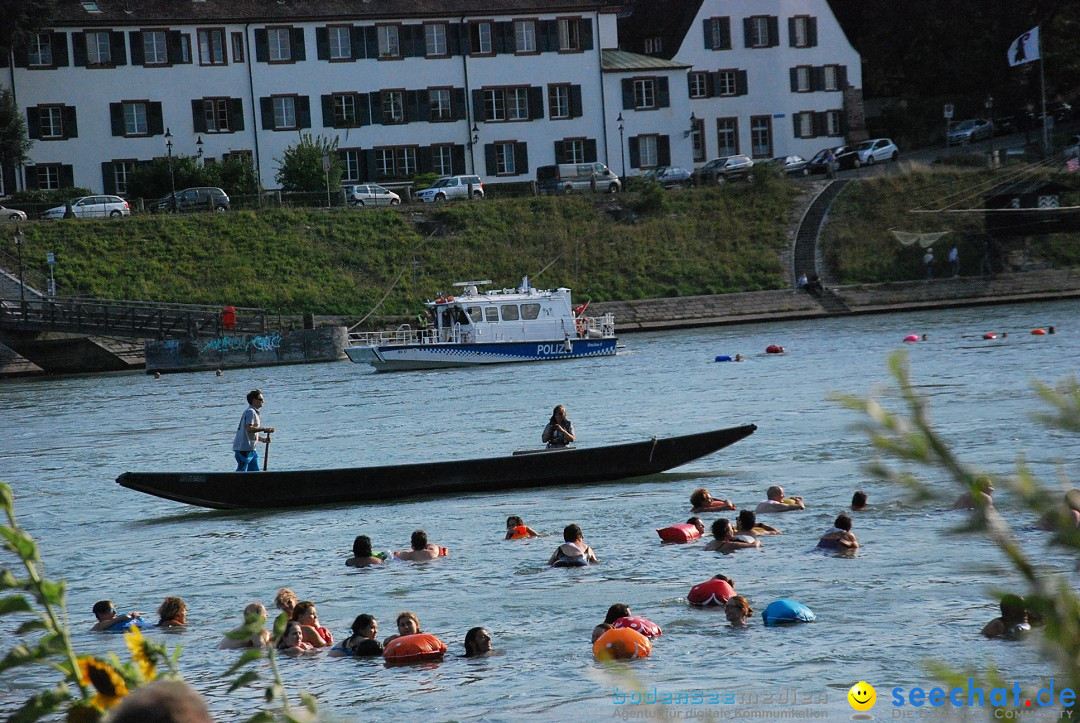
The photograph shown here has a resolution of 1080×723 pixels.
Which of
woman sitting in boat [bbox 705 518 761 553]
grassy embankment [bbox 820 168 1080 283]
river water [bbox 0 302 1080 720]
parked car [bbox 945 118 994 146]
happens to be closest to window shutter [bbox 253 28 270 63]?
grassy embankment [bbox 820 168 1080 283]

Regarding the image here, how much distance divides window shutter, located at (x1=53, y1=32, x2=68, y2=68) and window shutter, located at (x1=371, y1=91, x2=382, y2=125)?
1552 centimetres

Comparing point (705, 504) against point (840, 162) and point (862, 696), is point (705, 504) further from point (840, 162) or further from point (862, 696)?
point (840, 162)

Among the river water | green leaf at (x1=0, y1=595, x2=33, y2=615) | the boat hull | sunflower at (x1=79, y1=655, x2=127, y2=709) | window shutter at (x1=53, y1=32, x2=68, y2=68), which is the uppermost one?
window shutter at (x1=53, y1=32, x2=68, y2=68)

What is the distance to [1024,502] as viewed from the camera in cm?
265

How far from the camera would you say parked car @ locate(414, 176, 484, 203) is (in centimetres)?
7500

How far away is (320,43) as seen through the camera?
78.4 m

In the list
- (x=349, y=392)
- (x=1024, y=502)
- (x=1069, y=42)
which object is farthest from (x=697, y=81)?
(x=1024, y=502)

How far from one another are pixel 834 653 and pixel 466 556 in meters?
6.73

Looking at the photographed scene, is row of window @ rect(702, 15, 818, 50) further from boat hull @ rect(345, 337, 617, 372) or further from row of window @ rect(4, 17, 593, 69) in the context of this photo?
boat hull @ rect(345, 337, 617, 372)

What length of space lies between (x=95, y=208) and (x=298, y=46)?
1529cm

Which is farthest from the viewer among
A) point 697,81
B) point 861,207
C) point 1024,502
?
point 697,81

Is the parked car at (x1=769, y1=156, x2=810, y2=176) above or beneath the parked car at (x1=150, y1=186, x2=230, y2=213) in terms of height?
above

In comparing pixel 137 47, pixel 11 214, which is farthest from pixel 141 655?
pixel 137 47

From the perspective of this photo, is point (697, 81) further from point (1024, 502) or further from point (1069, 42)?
point (1024, 502)
